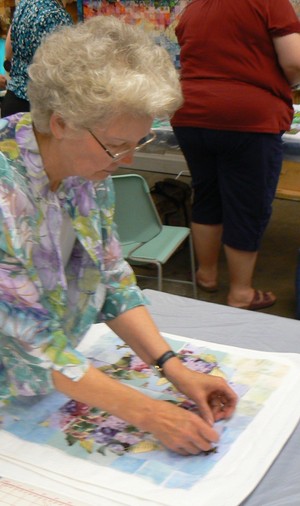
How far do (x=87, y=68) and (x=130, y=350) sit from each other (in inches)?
23.3

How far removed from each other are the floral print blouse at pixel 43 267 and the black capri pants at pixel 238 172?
4.30 ft

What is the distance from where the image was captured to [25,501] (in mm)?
935

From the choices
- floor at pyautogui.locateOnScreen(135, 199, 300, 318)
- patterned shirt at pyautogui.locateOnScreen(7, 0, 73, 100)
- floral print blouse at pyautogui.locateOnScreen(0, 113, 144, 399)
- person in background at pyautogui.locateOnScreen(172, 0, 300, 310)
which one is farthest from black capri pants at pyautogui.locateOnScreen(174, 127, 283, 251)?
floral print blouse at pyautogui.locateOnScreen(0, 113, 144, 399)

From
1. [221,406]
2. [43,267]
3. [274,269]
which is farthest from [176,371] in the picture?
[274,269]

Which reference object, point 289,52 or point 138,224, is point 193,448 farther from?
point 289,52

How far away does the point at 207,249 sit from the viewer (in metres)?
2.94

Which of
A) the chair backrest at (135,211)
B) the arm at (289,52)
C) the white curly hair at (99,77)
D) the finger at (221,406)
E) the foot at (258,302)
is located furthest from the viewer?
the foot at (258,302)

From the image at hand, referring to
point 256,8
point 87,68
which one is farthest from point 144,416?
point 256,8

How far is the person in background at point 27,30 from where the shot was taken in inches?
113

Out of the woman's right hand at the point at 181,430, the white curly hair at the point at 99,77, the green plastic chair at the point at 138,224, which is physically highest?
the white curly hair at the point at 99,77

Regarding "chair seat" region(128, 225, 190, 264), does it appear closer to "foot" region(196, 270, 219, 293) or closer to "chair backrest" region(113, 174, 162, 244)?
"chair backrest" region(113, 174, 162, 244)

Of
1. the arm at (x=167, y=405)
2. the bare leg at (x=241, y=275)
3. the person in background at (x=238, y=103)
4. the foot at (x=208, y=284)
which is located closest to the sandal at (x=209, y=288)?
the foot at (x=208, y=284)

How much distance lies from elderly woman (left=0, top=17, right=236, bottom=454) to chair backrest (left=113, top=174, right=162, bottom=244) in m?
1.21

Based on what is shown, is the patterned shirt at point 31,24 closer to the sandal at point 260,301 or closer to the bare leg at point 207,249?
the bare leg at point 207,249
